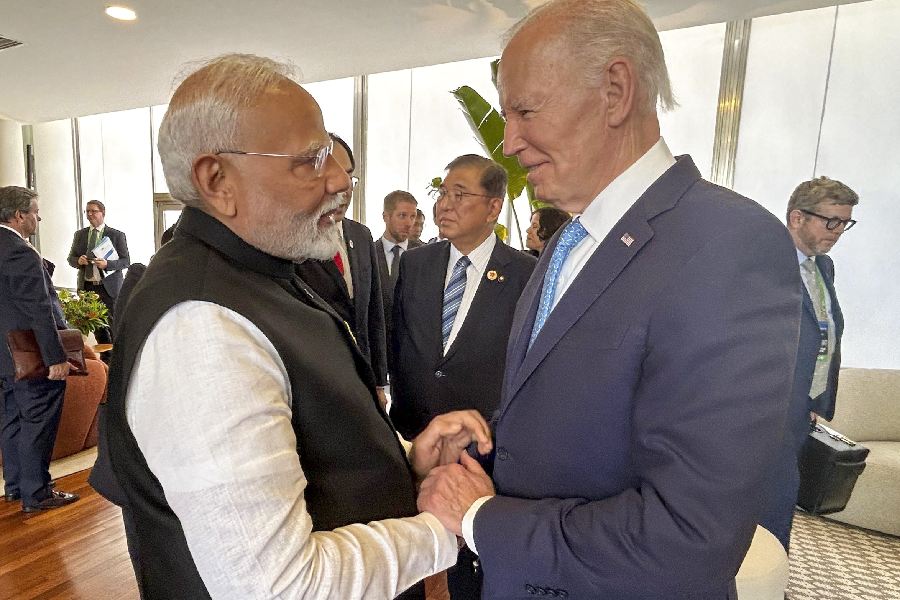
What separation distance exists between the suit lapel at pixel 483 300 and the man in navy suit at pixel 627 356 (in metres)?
1.26

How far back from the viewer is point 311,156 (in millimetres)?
969

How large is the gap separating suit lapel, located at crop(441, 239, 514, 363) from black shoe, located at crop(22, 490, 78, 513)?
2.73m

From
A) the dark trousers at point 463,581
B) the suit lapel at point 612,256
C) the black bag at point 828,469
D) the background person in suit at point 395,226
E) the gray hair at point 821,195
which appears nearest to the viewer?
the suit lapel at point 612,256

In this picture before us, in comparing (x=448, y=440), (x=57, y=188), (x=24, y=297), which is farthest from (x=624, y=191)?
(x=57, y=188)

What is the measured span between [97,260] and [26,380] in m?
3.93

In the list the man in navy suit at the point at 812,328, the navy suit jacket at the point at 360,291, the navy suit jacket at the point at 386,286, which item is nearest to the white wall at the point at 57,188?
the navy suit jacket at the point at 386,286

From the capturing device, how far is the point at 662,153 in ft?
3.12

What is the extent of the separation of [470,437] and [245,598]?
0.57 metres

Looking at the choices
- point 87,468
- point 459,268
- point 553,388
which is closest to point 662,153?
point 553,388

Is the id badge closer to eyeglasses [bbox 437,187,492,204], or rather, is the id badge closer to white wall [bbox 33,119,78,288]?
eyeglasses [bbox 437,187,492,204]

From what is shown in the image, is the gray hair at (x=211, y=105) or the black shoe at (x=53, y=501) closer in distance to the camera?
the gray hair at (x=211, y=105)

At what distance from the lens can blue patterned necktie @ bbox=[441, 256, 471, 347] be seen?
7.96ft

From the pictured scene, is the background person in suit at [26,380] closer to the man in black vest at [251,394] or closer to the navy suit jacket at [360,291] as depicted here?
the navy suit jacket at [360,291]

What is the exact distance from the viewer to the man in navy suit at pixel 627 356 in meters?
0.75
